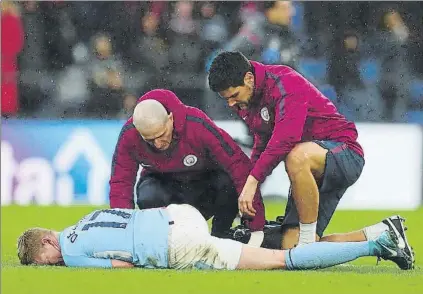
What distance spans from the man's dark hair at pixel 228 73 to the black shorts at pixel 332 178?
71 cm

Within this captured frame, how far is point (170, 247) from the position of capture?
742 centimetres

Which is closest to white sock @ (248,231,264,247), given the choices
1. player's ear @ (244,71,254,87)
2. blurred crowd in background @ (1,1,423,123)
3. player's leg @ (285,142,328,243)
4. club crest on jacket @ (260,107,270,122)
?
player's leg @ (285,142,328,243)

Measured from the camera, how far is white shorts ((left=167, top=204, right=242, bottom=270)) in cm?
735

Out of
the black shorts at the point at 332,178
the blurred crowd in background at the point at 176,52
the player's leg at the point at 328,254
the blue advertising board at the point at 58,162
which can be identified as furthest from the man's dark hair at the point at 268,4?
the player's leg at the point at 328,254

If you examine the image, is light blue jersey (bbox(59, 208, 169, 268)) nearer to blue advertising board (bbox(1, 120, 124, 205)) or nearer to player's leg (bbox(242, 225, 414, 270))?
player's leg (bbox(242, 225, 414, 270))

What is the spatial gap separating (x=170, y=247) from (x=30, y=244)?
3.00 ft

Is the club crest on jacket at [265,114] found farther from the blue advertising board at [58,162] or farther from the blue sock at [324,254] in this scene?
the blue advertising board at [58,162]

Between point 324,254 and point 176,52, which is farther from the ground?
point 176,52

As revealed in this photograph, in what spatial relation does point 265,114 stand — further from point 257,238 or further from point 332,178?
point 257,238

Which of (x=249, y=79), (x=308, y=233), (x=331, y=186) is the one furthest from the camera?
(x=331, y=186)

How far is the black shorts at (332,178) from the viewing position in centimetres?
835

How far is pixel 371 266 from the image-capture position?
831 centimetres

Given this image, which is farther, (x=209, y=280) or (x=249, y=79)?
(x=249, y=79)

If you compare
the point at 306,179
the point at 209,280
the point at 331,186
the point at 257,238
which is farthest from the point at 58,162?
the point at 209,280
